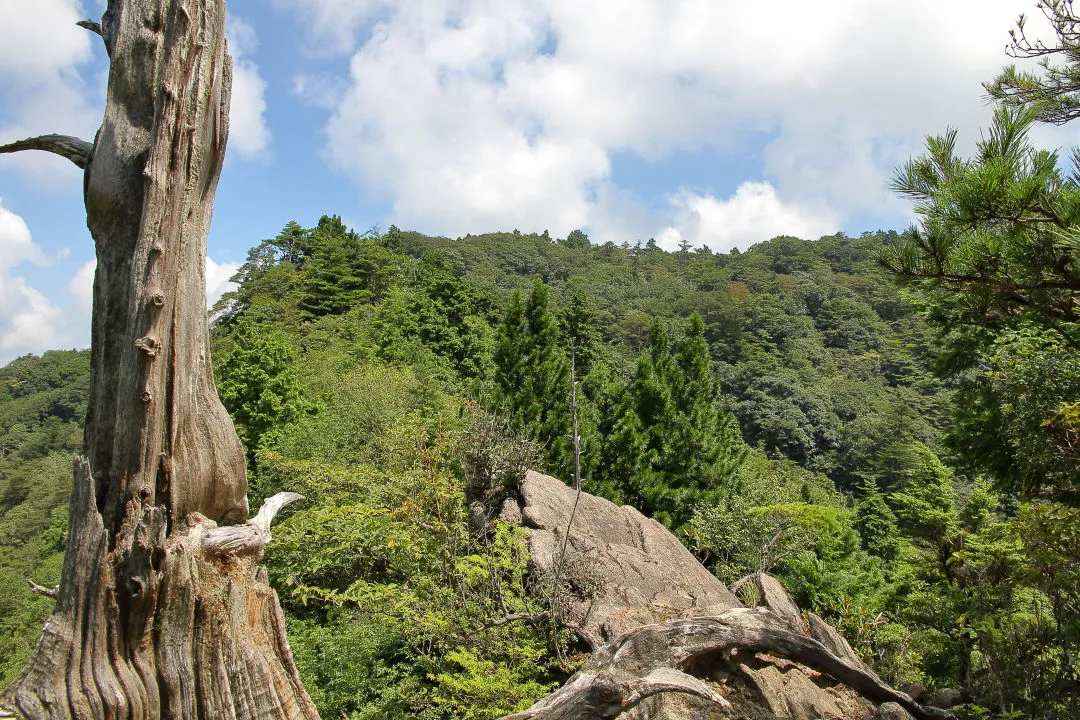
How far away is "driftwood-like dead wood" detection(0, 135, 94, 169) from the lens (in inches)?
140

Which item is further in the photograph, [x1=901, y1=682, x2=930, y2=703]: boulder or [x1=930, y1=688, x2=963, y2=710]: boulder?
[x1=901, y1=682, x2=930, y2=703]: boulder

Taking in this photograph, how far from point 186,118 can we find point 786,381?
46.2 meters

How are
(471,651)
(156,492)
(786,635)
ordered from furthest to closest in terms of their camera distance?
(471,651) → (786,635) → (156,492)

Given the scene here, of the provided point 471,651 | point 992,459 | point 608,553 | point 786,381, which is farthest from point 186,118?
point 786,381

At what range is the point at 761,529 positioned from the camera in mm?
13305

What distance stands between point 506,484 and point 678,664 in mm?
5364

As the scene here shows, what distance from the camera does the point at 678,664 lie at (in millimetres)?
4875

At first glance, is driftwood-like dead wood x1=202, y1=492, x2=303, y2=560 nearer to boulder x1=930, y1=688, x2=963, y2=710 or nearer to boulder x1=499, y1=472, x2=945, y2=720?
boulder x1=499, y1=472, x2=945, y2=720

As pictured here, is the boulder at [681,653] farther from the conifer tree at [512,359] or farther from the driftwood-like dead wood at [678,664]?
the conifer tree at [512,359]

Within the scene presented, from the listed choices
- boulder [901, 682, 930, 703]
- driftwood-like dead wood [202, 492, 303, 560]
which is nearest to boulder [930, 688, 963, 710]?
boulder [901, 682, 930, 703]

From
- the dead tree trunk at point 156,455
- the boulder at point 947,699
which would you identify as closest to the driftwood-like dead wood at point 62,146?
the dead tree trunk at point 156,455

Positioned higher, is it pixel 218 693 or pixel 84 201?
pixel 84 201

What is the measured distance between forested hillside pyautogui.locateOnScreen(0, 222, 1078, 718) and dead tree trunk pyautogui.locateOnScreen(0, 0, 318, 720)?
245cm

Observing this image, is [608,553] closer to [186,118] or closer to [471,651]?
[471,651]
